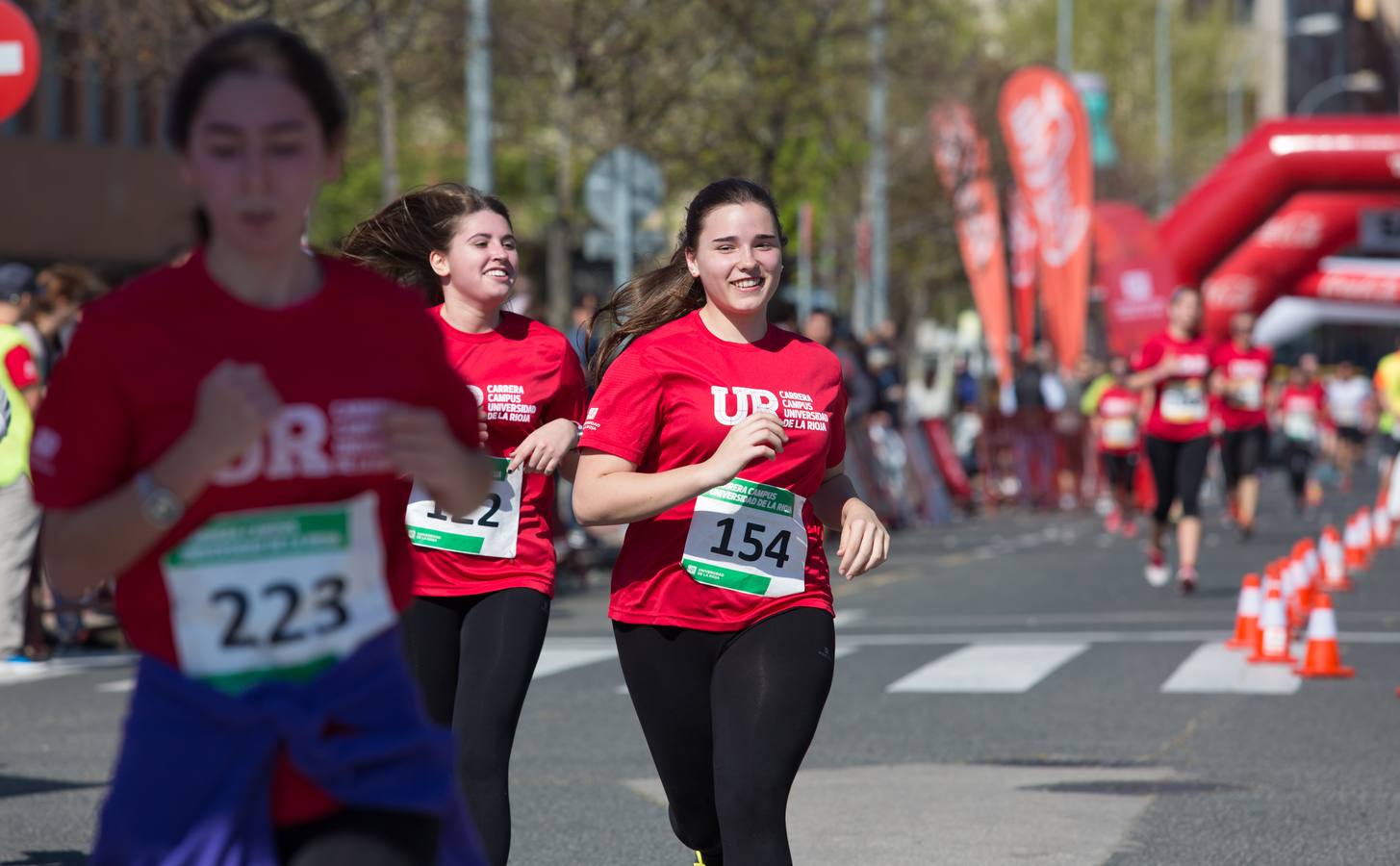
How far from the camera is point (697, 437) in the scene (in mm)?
5332

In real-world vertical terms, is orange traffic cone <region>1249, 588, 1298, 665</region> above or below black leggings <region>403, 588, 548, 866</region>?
below

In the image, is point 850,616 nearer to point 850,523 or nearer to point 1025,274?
point 850,523

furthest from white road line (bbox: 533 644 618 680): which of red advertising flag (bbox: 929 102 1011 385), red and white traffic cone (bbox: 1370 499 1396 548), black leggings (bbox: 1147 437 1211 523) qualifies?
red advertising flag (bbox: 929 102 1011 385)

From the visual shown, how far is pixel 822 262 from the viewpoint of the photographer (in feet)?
122

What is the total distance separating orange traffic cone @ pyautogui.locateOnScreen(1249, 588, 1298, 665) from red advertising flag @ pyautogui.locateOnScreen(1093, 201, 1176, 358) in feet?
67.7

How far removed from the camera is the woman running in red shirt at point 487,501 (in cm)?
575

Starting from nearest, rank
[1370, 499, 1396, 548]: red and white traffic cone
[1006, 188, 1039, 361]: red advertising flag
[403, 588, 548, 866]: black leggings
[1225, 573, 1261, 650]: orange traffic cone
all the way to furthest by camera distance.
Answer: [403, 588, 548, 866]: black leggings → [1225, 573, 1261, 650]: orange traffic cone → [1370, 499, 1396, 548]: red and white traffic cone → [1006, 188, 1039, 361]: red advertising flag

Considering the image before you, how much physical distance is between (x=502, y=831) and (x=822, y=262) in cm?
3201

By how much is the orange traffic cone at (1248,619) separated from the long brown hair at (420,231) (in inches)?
282

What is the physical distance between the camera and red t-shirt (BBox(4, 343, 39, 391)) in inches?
449

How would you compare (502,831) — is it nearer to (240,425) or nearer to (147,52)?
(240,425)

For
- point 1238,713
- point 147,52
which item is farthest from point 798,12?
point 1238,713

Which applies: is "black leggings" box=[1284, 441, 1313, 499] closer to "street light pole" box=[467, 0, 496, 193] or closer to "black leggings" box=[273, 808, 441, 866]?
"street light pole" box=[467, 0, 496, 193]

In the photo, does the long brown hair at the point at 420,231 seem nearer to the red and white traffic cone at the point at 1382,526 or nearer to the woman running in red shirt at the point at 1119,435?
the red and white traffic cone at the point at 1382,526
